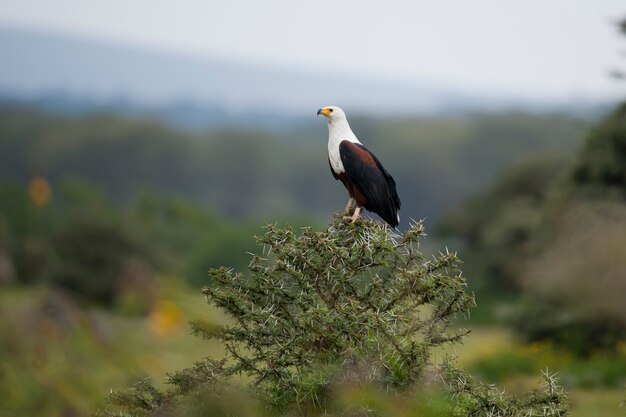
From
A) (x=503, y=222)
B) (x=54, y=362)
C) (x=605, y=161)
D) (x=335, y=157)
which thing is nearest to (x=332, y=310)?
(x=335, y=157)

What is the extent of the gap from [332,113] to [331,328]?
10.5 ft

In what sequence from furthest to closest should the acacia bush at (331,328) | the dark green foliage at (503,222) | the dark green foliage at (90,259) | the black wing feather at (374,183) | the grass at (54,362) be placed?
the dark green foliage at (503,222) → the dark green foliage at (90,259) → the grass at (54,362) → the black wing feather at (374,183) → the acacia bush at (331,328)

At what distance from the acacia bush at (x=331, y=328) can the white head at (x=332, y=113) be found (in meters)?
2.49

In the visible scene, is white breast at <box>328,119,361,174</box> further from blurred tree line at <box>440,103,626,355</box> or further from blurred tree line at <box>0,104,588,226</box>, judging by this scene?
blurred tree line at <box>0,104,588,226</box>

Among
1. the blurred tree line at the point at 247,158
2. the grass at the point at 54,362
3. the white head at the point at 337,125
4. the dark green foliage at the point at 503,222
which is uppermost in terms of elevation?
the blurred tree line at the point at 247,158

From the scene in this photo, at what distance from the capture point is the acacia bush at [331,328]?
18.3 feet

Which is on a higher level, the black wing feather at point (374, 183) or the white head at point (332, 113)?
the white head at point (332, 113)

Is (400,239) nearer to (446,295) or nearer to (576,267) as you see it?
(446,295)

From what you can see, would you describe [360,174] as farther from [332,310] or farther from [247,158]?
[247,158]

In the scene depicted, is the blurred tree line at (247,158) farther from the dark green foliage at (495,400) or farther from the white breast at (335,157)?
the dark green foliage at (495,400)

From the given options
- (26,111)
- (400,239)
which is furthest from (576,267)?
(26,111)

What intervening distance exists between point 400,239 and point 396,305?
0.43m

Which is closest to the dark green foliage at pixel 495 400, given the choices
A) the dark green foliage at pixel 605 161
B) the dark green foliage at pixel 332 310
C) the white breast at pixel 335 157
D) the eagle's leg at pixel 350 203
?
the dark green foliage at pixel 332 310

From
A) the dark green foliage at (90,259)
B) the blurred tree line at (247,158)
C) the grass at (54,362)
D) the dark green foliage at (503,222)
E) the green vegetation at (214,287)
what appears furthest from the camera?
the blurred tree line at (247,158)
